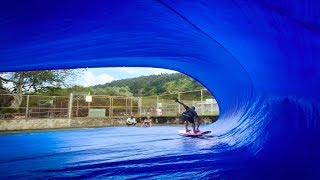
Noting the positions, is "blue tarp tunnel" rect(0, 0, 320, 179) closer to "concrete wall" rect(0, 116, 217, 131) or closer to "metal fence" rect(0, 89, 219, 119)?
"concrete wall" rect(0, 116, 217, 131)

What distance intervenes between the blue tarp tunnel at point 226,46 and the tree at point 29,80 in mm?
13855

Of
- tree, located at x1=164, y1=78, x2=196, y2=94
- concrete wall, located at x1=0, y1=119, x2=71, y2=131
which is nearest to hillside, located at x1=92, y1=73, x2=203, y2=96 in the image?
tree, located at x1=164, y1=78, x2=196, y2=94

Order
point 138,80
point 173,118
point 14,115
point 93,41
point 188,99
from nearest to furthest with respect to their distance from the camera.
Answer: point 93,41 → point 14,115 → point 173,118 → point 188,99 → point 138,80

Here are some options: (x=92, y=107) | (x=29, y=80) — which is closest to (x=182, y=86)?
(x=92, y=107)

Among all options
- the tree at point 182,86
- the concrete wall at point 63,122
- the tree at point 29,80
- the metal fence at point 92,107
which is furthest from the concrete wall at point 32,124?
the tree at point 182,86

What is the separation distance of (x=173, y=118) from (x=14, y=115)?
8.24 m

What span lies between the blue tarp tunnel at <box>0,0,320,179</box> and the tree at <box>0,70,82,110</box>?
13855mm

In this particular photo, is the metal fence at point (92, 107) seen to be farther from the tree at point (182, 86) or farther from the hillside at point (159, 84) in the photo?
the hillside at point (159, 84)

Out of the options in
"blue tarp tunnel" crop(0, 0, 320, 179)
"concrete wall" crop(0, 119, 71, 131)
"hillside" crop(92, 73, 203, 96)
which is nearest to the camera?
"blue tarp tunnel" crop(0, 0, 320, 179)

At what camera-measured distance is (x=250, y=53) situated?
3928 millimetres

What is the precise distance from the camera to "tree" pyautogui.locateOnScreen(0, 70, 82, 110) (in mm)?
17791

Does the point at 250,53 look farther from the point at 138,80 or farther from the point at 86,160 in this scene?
the point at 138,80

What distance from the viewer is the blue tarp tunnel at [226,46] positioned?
2.65 m

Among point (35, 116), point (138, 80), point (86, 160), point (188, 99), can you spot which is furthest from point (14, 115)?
point (138, 80)
